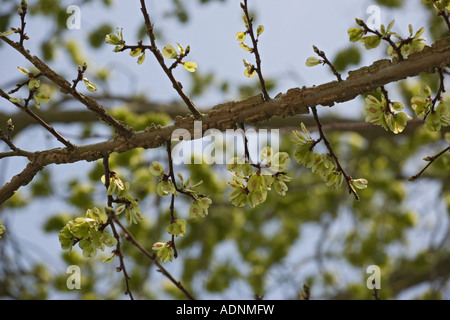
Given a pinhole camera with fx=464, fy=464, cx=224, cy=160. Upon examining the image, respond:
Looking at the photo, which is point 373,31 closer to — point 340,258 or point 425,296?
point 425,296

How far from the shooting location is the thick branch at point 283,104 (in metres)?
0.95

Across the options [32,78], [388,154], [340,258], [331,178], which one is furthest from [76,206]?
[388,154]

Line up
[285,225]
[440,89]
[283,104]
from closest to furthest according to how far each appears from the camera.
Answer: [440,89] → [283,104] → [285,225]

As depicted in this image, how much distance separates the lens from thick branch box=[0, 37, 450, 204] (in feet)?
3.12

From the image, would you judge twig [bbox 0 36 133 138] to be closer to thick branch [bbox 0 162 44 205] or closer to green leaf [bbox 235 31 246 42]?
thick branch [bbox 0 162 44 205]

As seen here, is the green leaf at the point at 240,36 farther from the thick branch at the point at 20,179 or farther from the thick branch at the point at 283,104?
the thick branch at the point at 20,179

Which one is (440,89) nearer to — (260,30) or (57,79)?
(260,30)

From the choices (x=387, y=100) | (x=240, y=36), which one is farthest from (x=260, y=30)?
(x=387, y=100)

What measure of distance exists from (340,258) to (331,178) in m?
2.66

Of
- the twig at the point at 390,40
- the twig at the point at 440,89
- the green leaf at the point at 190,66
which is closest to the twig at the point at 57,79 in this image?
the green leaf at the point at 190,66

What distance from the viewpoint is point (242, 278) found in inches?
136

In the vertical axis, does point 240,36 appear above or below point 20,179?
above

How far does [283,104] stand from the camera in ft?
3.35

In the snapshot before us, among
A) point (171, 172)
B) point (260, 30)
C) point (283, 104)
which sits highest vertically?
point (260, 30)
